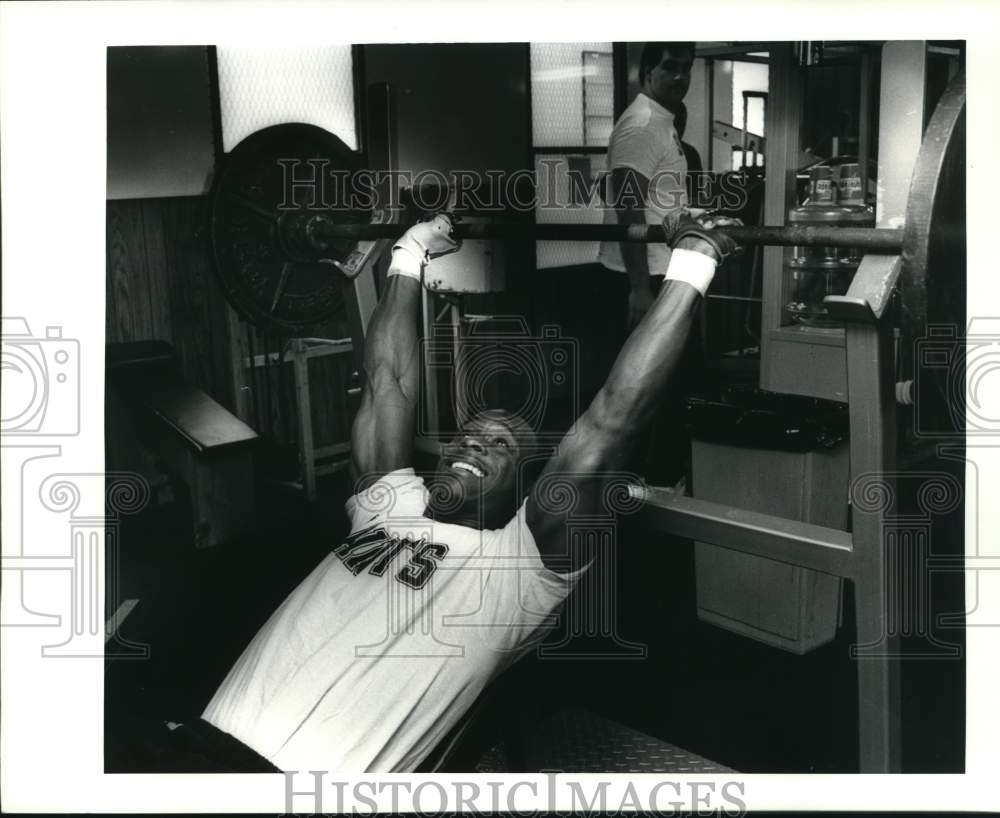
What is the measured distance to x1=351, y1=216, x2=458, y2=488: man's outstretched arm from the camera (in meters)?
1.79

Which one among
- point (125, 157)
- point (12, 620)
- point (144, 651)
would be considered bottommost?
point (144, 651)

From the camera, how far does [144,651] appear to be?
1.84 meters

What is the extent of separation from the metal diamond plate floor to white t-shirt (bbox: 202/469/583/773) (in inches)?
9.2

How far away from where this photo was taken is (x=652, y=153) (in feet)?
Answer: 6.68

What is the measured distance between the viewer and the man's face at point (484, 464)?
1.69m

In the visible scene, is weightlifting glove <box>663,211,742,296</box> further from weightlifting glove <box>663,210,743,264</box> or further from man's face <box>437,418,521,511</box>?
man's face <box>437,418,521,511</box>

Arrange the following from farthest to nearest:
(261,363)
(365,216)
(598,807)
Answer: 1. (261,363)
2. (365,216)
3. (598,807)

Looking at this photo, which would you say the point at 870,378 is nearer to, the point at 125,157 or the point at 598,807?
the point at 598,807

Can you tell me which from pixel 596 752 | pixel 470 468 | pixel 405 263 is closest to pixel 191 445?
pixel 405 263

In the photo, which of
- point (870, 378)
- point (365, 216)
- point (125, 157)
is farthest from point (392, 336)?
point (870, 378)

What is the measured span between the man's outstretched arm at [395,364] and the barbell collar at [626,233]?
5cm

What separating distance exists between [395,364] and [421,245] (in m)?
0.24

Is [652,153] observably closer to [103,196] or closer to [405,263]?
[405,263]

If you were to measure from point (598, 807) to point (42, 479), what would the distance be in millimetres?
1035
